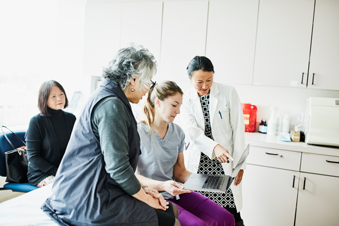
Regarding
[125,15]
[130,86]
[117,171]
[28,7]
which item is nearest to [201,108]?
[130,86]

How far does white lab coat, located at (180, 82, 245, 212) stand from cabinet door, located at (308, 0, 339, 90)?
98cm

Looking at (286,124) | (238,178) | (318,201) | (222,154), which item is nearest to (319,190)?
(318,201)

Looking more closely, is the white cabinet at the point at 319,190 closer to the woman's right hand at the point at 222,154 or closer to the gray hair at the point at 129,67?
the woman's right hand at the point at 222,154

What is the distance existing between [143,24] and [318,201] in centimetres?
231

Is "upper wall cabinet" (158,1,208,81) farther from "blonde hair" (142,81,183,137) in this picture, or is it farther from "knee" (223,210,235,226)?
"knee" (223,210,235,226)

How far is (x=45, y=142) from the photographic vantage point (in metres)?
2.07

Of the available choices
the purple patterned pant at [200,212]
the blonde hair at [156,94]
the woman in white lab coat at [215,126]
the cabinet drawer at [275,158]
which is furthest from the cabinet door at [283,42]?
the purple patterned pant at [200,212]

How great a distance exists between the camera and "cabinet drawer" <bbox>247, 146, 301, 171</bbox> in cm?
220

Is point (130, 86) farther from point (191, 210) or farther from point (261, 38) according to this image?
point (261, 38)

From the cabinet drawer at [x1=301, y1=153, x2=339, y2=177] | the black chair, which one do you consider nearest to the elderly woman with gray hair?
the black chair

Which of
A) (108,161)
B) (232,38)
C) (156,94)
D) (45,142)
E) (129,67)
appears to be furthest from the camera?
(232,38)

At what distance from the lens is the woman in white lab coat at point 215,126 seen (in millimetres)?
1802

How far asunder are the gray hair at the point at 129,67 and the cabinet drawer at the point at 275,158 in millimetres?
1572

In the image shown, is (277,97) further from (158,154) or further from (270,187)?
(158,154)
